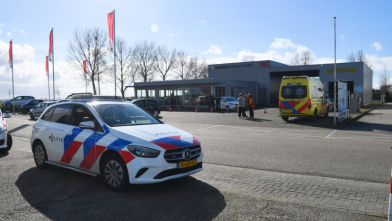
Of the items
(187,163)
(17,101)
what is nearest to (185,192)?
(187,163)

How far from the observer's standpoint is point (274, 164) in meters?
7.39

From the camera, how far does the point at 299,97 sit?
59.6ft

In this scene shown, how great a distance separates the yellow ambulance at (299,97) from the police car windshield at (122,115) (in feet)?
44.8

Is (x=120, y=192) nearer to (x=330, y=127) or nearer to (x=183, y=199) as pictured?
(x=183, y=199)

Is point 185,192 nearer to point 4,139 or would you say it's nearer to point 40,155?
point 40,155

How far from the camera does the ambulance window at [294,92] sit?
18064mm

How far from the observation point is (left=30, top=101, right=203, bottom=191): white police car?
4906mm

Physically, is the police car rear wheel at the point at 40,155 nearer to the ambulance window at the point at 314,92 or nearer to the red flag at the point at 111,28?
the ambulance window at the point at 314,92

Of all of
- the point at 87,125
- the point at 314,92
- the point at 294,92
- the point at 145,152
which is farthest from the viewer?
the point at 314,92

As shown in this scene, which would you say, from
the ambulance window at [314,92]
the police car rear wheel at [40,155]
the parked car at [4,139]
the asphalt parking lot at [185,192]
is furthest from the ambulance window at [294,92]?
the police car rear wheel at [40,155]

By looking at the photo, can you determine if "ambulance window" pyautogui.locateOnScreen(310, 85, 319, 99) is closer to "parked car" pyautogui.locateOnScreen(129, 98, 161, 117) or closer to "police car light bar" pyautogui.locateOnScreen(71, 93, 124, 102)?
"police car light bar" pyautogui.locateOnScreen(71, 93, 124, 102)

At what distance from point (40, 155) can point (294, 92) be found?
14.9m

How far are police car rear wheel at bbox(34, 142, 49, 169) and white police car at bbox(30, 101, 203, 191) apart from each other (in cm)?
2

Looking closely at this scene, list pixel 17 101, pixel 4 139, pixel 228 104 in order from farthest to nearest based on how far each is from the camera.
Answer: pixel 17 101
pixel 228 104
pixel 4 139
